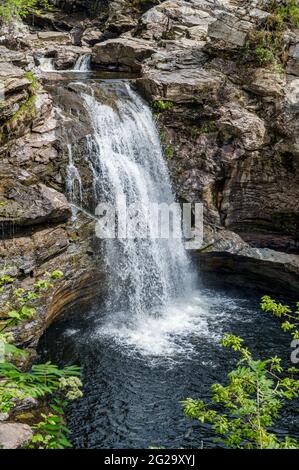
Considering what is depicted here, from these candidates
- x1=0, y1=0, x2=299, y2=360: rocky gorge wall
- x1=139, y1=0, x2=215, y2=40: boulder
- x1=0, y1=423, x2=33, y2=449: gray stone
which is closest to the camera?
x1=0, y1=423, x2=33, y2=449: gray stone

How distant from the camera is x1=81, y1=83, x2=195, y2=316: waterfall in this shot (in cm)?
1452

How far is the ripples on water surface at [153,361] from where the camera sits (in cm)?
962

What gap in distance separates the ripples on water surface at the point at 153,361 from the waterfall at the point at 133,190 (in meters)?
0.79

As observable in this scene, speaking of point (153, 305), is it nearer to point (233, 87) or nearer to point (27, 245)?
point (27, 245)

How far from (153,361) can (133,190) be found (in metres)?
5.98

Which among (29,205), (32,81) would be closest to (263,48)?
(32,81)

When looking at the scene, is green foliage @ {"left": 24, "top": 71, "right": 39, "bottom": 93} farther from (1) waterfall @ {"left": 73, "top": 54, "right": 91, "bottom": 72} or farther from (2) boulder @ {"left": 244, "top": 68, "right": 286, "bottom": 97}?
(1) waterfall @ {"left": 73, "top": 54, "right": 91, "bottom": 72}

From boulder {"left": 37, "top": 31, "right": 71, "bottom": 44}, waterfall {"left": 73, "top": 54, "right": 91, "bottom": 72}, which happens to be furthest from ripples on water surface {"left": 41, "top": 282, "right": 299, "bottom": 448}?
boulder {"left": 37, "top": 31, "right": 71, "bottom": 44}

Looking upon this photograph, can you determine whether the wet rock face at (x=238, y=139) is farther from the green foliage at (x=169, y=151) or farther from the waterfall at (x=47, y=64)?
the waterfall at (x=47, y=64)

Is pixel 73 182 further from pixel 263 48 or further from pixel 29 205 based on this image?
pixel 263 48

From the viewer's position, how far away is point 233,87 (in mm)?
17203

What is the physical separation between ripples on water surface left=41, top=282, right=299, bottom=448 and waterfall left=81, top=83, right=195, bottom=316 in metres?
0.79

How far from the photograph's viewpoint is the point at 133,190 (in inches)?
591
